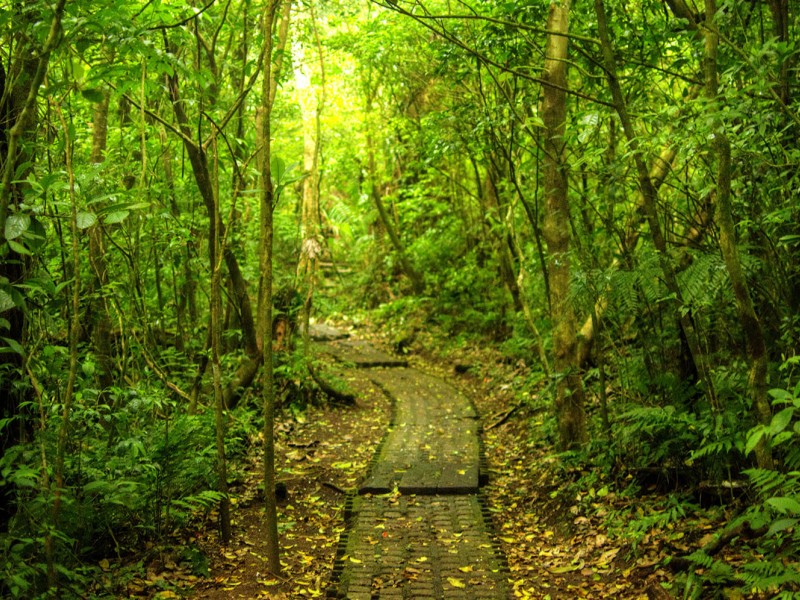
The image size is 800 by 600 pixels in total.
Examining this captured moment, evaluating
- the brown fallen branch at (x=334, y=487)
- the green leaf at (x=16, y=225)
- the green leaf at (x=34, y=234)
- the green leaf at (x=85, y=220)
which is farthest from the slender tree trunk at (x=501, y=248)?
the green leaf at (x=16, y=225)

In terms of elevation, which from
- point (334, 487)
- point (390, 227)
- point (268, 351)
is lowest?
point (334, 487)

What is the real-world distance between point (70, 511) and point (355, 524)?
237 cm

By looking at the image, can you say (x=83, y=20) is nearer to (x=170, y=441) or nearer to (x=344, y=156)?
(x=170, y=441)

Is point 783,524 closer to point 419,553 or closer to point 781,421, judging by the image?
point 781,421

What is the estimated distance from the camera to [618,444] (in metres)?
5.88

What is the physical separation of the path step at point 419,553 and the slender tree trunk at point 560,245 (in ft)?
4.30

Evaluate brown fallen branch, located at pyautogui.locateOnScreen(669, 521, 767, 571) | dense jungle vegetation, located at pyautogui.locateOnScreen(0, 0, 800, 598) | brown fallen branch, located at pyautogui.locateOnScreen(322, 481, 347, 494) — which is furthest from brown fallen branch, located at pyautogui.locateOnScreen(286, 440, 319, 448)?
brown fallen branch, located at pyautogui.locateOnScreen(669, 521, 767, 571)

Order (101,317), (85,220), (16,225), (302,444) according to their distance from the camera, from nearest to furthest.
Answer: (16,225)
(85,220)
(101,317)
(302,444)

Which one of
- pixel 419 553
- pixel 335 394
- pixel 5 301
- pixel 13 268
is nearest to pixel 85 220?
pixel 5 301

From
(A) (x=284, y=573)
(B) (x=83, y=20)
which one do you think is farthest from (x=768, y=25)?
(A) (x=284, y=573)

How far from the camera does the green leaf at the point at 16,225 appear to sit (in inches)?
118

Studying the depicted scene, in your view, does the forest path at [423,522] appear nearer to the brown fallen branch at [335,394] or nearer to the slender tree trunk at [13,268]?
the brown fallen branch at [335,394]

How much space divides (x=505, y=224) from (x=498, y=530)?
546 cm

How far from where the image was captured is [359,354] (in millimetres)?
14617
